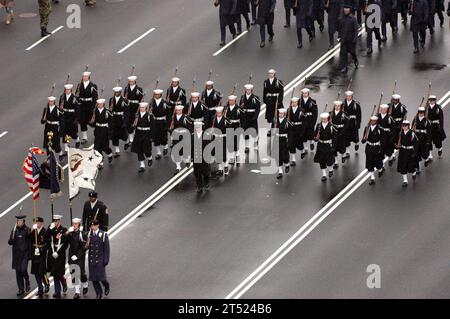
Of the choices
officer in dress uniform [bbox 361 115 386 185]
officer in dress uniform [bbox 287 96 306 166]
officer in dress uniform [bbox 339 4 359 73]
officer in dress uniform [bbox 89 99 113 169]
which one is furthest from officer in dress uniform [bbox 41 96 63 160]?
officer in dress uniform [bbox 339 4 359 73]

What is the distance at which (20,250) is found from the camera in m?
52.3

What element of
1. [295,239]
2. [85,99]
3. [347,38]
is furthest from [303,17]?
[295,239]

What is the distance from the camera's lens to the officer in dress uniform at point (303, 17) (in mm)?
66562

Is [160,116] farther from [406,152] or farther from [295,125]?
[406,152]

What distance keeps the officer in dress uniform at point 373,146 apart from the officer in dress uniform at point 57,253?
1042 centimetres

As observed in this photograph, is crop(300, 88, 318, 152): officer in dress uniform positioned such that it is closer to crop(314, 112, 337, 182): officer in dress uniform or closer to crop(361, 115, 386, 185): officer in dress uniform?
crop(314, 112, 337, 182): officer in dress uniform

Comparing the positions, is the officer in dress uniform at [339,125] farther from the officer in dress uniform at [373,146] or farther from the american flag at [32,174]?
the american flag at [32,174]

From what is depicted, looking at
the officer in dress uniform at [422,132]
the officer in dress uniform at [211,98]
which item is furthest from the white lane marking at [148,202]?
the officer in dress uniform at [422,132]

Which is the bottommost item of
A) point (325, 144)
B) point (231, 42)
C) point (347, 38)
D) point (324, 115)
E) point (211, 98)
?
point (231, 42)

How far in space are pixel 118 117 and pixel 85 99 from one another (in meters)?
1.73

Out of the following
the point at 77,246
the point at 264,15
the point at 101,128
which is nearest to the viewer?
the point at 77,246

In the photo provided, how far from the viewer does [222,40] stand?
2660 inches

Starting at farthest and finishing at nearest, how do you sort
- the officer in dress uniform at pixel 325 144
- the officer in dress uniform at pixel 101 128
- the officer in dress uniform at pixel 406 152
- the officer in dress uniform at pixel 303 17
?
the officer in dress uniform at pixel 303 17
the officer in dress uniform at pixel 101 128
the officer in dress uniform at pixel 325 144
the officer in dress uniform at pixel 406 152

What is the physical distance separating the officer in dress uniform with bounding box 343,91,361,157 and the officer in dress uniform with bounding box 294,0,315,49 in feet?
25.0
